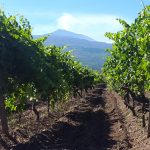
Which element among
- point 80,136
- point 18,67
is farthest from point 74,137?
point 18,67

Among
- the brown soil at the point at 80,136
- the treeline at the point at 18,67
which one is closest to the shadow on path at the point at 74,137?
the brown soil at the point at 80,136

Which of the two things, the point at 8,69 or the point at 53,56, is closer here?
the point at 8,69

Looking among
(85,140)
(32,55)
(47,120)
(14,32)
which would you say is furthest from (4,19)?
(47,120)

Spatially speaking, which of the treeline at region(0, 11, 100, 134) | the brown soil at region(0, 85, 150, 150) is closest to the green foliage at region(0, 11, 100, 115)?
the treeline at region(0, 11, 100, 134)

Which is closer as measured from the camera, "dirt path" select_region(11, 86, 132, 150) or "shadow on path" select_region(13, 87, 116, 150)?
"shadow on path" select_region(13, 87, 116, 150)

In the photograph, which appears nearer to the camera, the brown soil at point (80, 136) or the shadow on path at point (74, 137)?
the shadow on path at point (74, 137)

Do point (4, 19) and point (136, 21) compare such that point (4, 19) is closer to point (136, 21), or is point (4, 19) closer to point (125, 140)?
point (136, 21)

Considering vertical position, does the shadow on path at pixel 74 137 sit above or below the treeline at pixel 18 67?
below

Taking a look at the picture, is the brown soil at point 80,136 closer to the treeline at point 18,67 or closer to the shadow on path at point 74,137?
the shadow on path at point 74,137

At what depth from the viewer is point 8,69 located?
20.3 meters

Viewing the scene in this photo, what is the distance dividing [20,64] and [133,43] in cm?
641

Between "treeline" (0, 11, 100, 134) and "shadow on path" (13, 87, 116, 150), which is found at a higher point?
"treeline" (0, 11, 100, 134)

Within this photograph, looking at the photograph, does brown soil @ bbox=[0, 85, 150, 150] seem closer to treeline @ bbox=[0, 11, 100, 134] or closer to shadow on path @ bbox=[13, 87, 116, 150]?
shadow on path @ bbox=[13, 87, 116, 150]

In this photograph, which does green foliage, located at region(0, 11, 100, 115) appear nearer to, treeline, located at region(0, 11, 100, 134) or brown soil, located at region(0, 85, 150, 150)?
treeline, located at region(0, 11, 100, 134)
